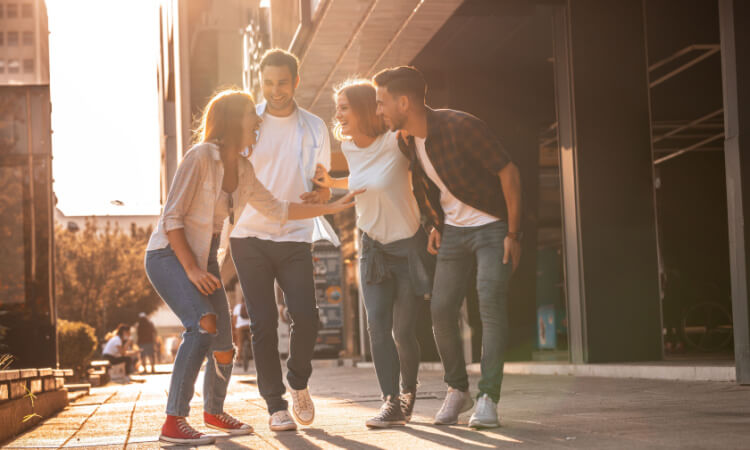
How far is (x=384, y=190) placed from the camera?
17.9 ft

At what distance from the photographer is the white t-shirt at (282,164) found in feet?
18.5

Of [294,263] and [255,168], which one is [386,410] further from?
[255,168]

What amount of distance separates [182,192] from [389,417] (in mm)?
1654

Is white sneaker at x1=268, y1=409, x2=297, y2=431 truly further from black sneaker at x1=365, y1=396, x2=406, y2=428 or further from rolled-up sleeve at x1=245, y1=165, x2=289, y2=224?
rolled-up sleeve at x1=245, y1=165, x2=289, y2=224

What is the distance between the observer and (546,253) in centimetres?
2270

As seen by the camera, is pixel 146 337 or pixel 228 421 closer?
pixel 228 421

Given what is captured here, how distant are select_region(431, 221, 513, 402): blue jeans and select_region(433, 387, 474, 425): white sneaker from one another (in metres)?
0.05

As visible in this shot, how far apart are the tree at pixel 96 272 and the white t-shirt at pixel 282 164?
4340 cm

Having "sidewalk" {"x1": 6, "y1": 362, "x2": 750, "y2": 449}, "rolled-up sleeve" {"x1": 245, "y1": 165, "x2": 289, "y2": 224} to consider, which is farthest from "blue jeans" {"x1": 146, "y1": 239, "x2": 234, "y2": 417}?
"rolled-up sleeve" {"x1": 245, "y1": 165, "x2": 289, "y2": 224}

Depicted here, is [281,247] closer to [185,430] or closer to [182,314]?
[182,314]

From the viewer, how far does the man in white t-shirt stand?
5.53 m

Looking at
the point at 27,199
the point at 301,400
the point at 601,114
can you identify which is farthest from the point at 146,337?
the point at 301,400

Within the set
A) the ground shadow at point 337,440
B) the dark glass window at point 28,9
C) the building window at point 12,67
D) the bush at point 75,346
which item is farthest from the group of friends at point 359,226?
the bush at point 75,346

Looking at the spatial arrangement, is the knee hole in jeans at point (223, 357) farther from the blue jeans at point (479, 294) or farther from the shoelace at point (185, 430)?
the blue jeans at point (479, 294)
